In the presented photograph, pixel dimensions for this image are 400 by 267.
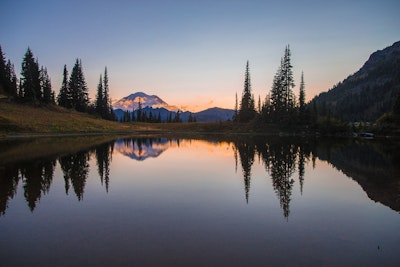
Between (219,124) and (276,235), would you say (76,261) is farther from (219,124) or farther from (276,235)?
(219,124)

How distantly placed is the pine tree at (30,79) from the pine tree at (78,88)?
1187 cm

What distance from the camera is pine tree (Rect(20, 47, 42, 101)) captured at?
83.0 m

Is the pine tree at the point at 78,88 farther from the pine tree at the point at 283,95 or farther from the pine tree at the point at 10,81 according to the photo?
the pine tree at the point at 283,95

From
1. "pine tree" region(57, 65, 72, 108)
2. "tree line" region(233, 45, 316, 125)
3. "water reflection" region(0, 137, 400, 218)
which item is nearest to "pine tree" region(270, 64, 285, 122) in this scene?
"tree line" region(233, 45, 316, 125)

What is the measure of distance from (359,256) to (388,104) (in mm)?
225364

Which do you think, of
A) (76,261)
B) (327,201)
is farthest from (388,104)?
(76,261)

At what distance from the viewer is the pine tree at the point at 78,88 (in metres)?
100

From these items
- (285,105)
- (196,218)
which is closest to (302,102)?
(285,105)

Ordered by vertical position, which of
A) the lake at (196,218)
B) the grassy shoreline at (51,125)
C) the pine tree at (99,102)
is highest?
the pine tree at (99,102)

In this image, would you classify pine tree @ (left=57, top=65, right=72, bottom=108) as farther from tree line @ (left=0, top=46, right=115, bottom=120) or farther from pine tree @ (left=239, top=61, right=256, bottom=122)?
pine tree @ (left=239, top=61, right=256, bottom=122)

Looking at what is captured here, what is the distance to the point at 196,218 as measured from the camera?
10805mm

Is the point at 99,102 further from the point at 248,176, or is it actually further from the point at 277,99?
the point at 248,176

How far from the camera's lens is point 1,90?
291ft

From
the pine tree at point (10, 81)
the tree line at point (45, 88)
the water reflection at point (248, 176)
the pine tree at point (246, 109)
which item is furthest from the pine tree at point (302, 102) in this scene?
the pine tree at point (10, 81)
